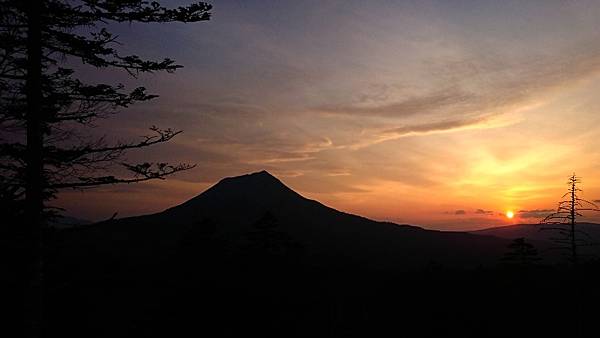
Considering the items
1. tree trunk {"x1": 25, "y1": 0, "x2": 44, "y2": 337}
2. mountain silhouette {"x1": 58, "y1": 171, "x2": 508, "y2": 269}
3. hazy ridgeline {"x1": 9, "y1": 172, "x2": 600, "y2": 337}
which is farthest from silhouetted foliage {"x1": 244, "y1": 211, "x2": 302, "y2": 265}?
mountain silhouette {"x1": 58, "y1": 171, "x2": 508, "y2": 269}

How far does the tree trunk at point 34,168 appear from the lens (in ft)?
30.5

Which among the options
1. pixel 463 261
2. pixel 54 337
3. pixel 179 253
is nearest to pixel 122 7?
pixel 54 337

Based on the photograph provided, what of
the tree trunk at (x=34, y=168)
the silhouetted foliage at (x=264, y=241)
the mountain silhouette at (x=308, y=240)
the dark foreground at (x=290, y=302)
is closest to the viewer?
the tree trunk at (x=34, y=168)

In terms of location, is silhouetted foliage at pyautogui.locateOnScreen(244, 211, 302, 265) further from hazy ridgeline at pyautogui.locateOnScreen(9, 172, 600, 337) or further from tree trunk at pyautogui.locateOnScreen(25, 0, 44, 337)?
tree trunk at pyautogui.locateOnScreen(25, 0, 44, 337)

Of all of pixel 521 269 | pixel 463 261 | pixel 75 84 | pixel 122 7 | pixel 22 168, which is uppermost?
pixel 122 7

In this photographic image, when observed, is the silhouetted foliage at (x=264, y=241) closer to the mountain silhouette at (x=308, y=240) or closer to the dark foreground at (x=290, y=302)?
the dark foreground at (x=290, y=302)

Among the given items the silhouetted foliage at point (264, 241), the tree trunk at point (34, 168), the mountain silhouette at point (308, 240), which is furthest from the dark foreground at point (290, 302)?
the mountain silhouette at point (308, 240)

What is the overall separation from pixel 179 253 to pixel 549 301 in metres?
36.5

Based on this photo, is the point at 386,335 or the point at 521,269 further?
the point at 521,269

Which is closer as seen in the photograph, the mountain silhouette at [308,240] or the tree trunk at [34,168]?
the tree trunk at [34,168]

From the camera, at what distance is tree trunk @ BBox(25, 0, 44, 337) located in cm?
929

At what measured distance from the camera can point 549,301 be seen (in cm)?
3919

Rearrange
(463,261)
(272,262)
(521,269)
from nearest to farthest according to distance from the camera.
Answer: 1. (272,262)
2. (521,269)
3. (463,261)

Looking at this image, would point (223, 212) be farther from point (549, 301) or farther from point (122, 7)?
point (122, 7)
